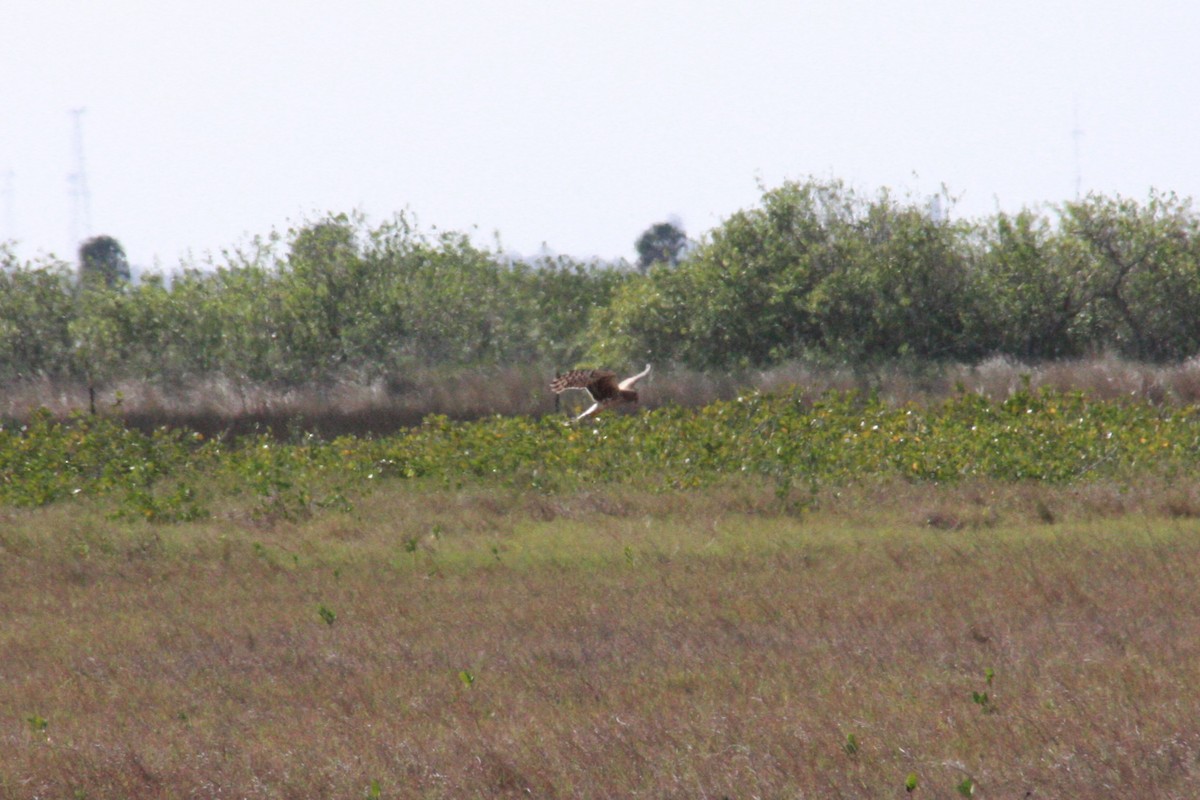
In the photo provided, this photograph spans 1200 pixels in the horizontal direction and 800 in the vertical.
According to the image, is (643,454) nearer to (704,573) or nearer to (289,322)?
(704,573)

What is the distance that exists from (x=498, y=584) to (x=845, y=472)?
6.06 metres

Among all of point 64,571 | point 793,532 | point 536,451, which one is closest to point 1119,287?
point 536,451

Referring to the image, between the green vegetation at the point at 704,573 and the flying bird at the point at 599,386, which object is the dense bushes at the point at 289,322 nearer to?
the green vegetation at the point at 704,573

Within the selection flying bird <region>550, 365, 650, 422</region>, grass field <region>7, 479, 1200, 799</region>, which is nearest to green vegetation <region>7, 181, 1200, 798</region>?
grass field <region>7, 479, 1200, 799</region>

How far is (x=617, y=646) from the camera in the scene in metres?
9.05

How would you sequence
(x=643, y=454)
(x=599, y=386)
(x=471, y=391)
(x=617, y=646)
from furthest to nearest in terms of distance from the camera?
(x=471, y=391) < (x=643, y=454) < (x=617, y=646) < (x=599, y=386)

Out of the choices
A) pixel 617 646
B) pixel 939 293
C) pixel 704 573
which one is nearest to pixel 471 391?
pixel 939 293

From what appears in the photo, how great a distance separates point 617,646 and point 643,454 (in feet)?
28.1

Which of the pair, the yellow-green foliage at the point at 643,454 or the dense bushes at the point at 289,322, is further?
the dense bushes at the point at 289,322

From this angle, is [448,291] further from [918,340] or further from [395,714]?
[395,714]

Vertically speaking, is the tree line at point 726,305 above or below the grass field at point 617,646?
above

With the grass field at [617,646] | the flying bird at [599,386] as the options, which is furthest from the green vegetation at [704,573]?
the flying bird at [599,386]

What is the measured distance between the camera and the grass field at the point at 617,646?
246 inches

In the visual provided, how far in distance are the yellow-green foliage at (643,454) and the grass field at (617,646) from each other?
75cm
